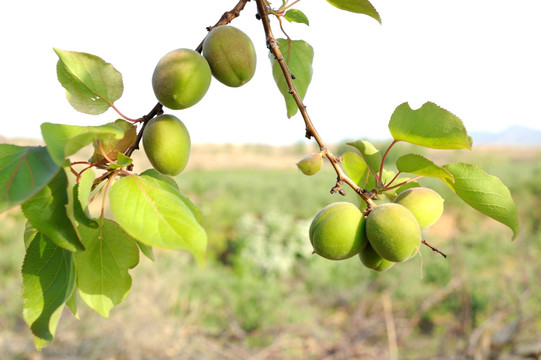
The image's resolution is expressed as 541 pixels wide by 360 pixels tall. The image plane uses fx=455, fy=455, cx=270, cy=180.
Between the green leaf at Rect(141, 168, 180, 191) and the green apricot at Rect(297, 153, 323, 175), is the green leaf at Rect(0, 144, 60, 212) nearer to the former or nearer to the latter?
the green leaf at Rect(141, 168, 180, 191)

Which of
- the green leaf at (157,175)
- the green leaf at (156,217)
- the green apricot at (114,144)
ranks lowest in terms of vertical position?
the green leaf at (157,175)

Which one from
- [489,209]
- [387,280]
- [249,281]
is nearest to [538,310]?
[387,280]

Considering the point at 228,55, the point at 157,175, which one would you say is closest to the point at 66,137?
the point at 157,175

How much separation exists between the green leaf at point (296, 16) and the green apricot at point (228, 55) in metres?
0.21

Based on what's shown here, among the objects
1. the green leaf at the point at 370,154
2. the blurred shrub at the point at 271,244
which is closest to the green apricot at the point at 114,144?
the green leaf at the point at 370,154

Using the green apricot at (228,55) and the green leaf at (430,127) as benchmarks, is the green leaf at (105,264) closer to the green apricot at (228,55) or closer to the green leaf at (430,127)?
the green apricot at (228,55)

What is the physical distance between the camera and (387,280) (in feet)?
19.1

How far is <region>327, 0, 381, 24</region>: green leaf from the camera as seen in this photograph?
2.65 feet

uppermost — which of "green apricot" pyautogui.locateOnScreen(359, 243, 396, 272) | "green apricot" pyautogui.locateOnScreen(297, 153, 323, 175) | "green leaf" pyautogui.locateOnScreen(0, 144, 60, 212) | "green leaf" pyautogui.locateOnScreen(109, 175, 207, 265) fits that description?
"green leaf" pyautogui.locateOnScreen(0, 144, 60, 212)

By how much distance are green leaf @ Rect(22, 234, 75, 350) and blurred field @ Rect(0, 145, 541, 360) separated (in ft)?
1.92

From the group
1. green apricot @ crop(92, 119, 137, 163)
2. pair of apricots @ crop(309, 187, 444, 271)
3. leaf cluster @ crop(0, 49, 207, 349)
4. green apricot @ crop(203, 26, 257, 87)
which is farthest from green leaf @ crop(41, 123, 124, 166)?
pair of apricots @ crop(309, 187, 444, 271)

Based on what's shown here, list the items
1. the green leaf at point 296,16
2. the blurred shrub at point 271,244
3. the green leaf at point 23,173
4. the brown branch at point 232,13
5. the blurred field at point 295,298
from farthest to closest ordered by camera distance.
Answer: the blurred shrub at point 271,244
the blurred field at point 295,298
the green leaf at point 296,16
the brown branch at point 232,13
the green leaf at point 23,173

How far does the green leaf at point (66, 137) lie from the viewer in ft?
1.65

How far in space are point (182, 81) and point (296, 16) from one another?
391 millimetres
